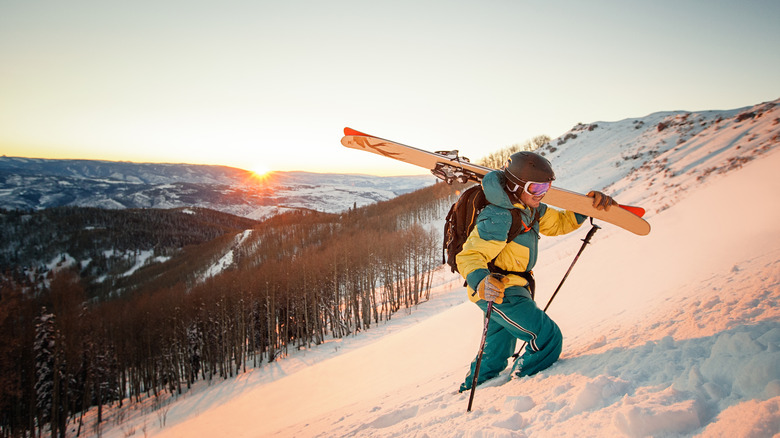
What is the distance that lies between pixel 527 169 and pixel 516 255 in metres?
0.95

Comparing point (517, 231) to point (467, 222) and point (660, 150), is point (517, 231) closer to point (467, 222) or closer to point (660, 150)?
point (467, 222)

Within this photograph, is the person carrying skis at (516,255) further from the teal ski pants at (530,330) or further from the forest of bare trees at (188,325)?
the forest of bare trees at (188,325)

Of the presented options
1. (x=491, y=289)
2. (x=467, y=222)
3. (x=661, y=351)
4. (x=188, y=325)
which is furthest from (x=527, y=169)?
(x=188, y=325)

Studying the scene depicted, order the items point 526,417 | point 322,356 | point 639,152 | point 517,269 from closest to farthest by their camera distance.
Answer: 1. point 526,417
2. point 517,269
3. point 322,356
4. point 639,152

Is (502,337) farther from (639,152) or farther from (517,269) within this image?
(639,152)

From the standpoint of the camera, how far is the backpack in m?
3.36

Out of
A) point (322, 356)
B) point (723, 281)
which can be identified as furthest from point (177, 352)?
point (723, 281)

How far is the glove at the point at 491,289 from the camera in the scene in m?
2.89

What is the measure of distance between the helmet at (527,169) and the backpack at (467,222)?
1.14ft

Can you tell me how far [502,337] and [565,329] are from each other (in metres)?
2.44

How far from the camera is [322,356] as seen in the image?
27969 millimetres

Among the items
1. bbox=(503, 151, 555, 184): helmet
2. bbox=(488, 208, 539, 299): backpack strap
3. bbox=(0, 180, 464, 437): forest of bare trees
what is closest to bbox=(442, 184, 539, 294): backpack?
→ bbox=(488, 208, 539, 299): backpack strap

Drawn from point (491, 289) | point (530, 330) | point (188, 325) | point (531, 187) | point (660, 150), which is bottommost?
point (188, 325)

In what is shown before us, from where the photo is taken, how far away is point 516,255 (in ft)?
11.4
